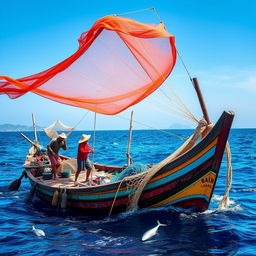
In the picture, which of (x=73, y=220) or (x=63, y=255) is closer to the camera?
(x=63, y=255)

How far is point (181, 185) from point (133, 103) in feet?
9.97

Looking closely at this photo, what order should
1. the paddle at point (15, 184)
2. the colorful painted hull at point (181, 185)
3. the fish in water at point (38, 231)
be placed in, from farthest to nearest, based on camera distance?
the paddle at point (15, 184) → the fish in water at point (38, 231) → the colorful painted hull at point (181, 185)

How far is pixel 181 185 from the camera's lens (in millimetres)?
8445

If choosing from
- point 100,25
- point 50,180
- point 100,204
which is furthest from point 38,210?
point 100,25

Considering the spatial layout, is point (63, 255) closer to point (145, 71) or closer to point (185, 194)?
point (185, 194)

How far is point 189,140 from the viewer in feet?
28.3

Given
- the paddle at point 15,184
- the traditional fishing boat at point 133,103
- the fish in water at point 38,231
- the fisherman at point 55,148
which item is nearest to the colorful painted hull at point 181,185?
the traditional fishing boat at point 133,103

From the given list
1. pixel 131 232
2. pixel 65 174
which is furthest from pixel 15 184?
pixel 131 232

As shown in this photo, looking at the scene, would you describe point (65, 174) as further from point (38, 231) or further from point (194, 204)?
point (194, 204)

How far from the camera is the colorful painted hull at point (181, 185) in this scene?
7891mm

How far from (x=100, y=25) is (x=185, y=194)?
5.03 metres

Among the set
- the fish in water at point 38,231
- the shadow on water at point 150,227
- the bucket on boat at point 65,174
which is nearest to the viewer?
the shadow on water at point 150,227

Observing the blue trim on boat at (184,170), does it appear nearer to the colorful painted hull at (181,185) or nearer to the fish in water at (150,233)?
the colorful painted hull at (181,185)

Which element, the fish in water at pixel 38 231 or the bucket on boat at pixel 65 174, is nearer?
the fish in water at pixel 38 231
